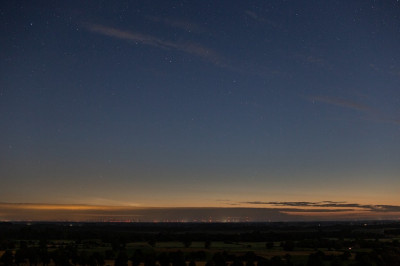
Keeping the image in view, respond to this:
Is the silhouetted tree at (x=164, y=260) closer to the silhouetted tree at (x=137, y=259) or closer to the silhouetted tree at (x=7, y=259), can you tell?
the silhouetted tree at (x=137, y=259)

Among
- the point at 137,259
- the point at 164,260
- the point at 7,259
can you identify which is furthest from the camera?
the point at 7,259

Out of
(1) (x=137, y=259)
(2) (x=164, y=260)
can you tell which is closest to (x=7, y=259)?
(1) (x=137, y=259)

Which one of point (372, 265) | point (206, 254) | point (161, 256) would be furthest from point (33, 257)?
point (372, 265)

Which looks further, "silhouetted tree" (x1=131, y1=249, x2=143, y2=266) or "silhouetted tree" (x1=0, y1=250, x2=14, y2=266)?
"silhouetted tree" (x1=131, y1=249, x2=143, y2=266)

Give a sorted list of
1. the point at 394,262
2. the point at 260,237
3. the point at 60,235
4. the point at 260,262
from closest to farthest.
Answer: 1. the point at 394,262
2. the point at 260,262
3. the point at 260,237
4. the point at 60,235

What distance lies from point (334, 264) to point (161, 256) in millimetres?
34163

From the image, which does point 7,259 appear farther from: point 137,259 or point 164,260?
point 164,260

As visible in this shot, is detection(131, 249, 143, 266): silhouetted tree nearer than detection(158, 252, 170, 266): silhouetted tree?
No

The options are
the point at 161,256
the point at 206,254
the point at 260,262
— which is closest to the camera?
the point at 260,262

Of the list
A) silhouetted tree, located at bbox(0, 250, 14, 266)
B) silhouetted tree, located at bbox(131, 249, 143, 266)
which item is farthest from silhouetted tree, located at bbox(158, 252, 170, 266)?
silhouetted tree, located at bbox(0, 250, 14, 266)

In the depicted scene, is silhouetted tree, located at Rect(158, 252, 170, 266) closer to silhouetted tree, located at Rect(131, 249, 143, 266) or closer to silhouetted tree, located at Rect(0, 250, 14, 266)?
silhouetted tree, located at Rect(131, 249, 143, 266)

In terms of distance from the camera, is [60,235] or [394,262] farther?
[60,235]

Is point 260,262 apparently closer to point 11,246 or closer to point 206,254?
point 206,254

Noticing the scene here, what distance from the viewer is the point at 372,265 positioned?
79625 millimetres
